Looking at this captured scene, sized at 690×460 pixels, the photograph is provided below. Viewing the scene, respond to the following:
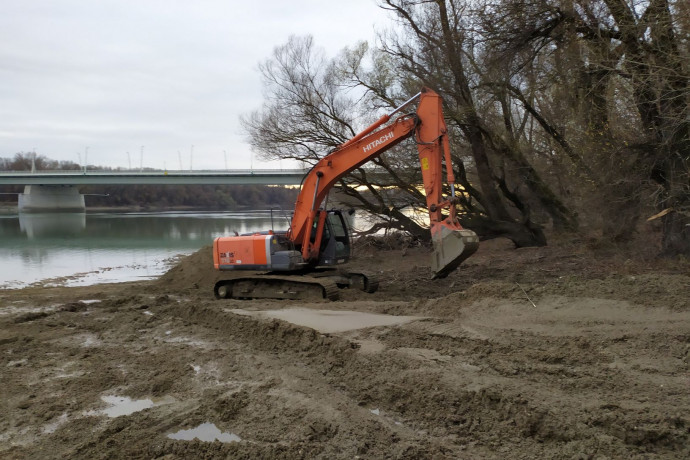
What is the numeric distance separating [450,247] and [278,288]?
4106 millimetres

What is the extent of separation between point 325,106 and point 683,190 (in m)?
12.0

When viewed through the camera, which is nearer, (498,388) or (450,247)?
(498,388)

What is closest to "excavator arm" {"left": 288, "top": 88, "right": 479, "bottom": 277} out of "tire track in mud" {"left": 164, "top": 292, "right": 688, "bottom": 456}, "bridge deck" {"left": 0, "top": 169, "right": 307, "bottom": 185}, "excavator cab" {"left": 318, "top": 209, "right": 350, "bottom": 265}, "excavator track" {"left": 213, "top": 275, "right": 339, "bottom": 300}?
Answer: "excavator cab" {"left": 318, "top": 209, "right": 350, "bottom": 265}

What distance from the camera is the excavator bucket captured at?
8805mm

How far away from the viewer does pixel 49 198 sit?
210ft

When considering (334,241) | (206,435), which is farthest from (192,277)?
(206,435)

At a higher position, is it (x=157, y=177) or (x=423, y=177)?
(x=157, y=177)

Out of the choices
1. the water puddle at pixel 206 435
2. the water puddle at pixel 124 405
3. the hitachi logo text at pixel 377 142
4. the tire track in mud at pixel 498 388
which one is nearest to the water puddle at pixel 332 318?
the tire track in mud at pixel 498 388

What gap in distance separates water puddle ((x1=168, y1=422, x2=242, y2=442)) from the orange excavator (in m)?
6.08

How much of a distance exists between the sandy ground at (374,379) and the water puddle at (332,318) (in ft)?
0.15

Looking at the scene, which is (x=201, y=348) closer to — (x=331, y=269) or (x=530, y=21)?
(x=331, y=269)

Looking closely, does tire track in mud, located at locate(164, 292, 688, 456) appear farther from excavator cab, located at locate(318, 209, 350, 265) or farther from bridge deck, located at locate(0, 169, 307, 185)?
bridge deck, located at locate(0, 169, 307, 185)

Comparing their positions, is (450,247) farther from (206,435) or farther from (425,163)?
(206,435)

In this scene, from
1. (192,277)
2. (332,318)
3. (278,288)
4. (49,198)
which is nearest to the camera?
(332,318)
